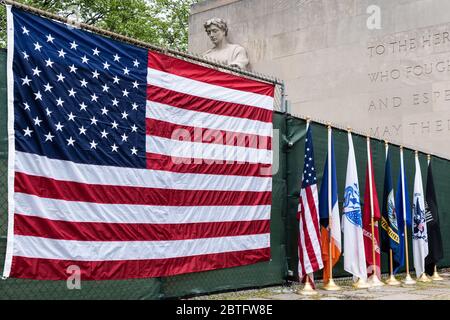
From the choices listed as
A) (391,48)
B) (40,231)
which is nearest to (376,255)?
(40,231)

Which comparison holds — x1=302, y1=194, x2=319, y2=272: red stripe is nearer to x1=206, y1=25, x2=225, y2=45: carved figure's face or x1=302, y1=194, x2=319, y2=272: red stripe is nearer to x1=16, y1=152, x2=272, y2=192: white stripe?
x1=16, y1=152, x2=272, y2=192: white stripe

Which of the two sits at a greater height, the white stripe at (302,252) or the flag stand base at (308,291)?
the white stripe at (302,252)

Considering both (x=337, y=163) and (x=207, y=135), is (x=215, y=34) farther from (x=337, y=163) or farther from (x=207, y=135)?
(x=207, y=135)

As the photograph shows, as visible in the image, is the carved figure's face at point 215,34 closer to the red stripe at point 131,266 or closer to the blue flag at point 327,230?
the blue flag at point 327,230

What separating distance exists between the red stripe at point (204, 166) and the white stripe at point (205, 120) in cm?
43

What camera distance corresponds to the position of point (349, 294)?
7348 millimetres

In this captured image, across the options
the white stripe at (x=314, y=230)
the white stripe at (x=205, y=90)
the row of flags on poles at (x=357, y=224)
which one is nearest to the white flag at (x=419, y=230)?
the row of flags on poles at (x=357, y=224)

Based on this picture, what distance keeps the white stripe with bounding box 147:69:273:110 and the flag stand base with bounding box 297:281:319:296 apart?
246cm

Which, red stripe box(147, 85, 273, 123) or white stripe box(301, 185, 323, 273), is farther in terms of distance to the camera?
white stripe box(301, 185, 323, 273)

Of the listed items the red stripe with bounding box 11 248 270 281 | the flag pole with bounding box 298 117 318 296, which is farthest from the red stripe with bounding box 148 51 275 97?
the flag pole with bounding box 298 117 318 296

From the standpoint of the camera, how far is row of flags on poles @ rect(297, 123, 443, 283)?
7578 millimetres

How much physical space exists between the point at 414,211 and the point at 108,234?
6.08 meters

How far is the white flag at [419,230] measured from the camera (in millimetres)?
9594

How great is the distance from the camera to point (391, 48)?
1422cm
